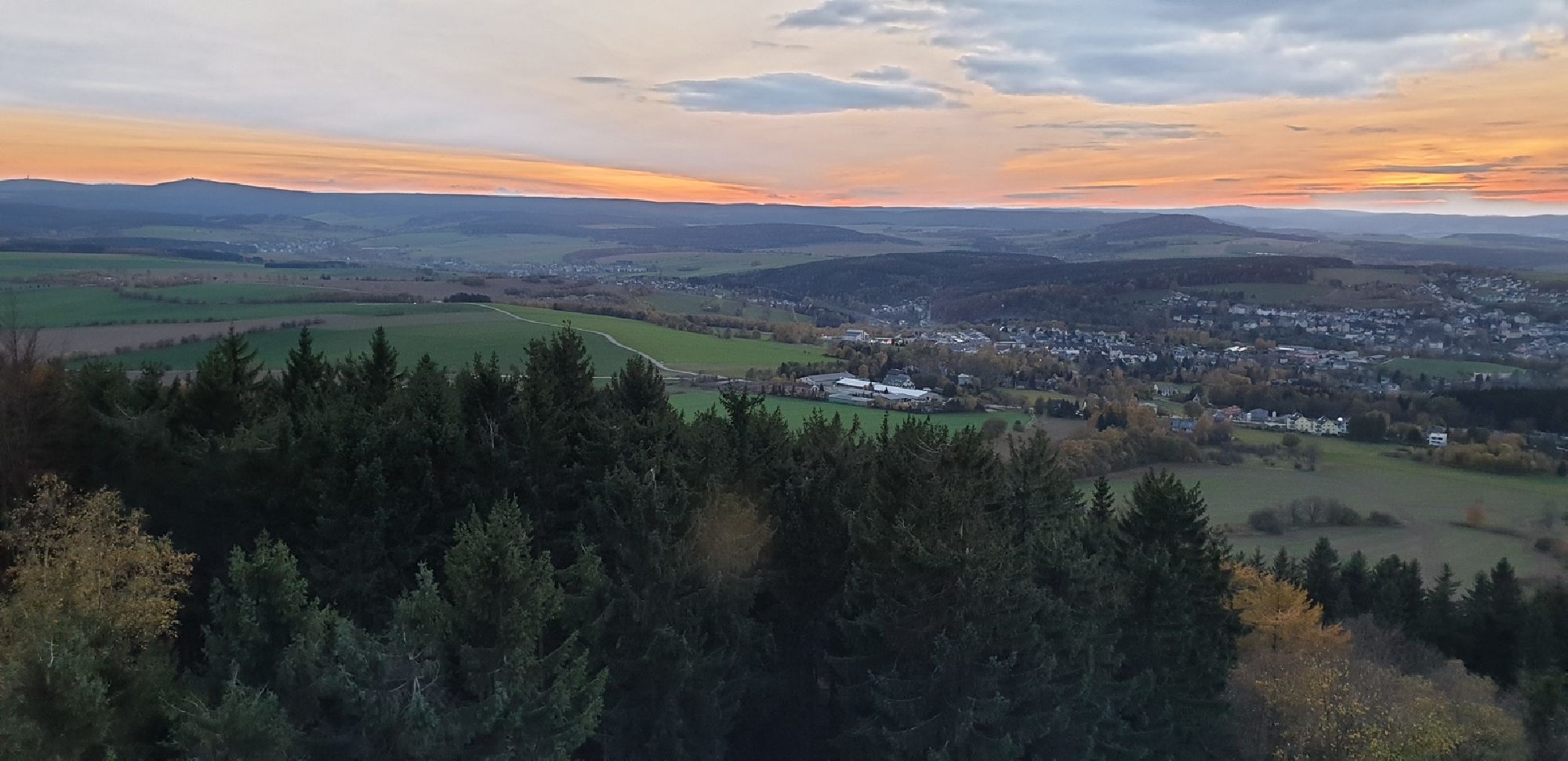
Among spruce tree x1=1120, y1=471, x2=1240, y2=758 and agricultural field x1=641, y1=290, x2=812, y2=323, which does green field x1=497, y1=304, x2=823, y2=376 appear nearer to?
agricultural field x1=641, y1=290, x2=812, y2=323

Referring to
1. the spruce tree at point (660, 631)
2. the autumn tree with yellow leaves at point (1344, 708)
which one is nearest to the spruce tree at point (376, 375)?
the spruce tree at point (660, 631)

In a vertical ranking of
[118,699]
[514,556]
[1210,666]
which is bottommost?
[1210,666]

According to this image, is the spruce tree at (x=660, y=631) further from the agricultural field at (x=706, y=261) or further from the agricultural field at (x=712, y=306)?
the agricultural field at (x=706, y=261)

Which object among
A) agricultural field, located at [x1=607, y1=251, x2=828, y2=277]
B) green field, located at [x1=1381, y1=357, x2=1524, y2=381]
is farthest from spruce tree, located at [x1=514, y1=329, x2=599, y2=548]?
agricultural field, located at [x1=607, y1=251, x2=828, y2=277]

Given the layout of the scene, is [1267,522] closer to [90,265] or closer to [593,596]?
[593,596]

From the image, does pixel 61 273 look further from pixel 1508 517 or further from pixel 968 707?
pixel 1508 517

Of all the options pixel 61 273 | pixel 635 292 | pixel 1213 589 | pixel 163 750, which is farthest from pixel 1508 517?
pixel 61 273
